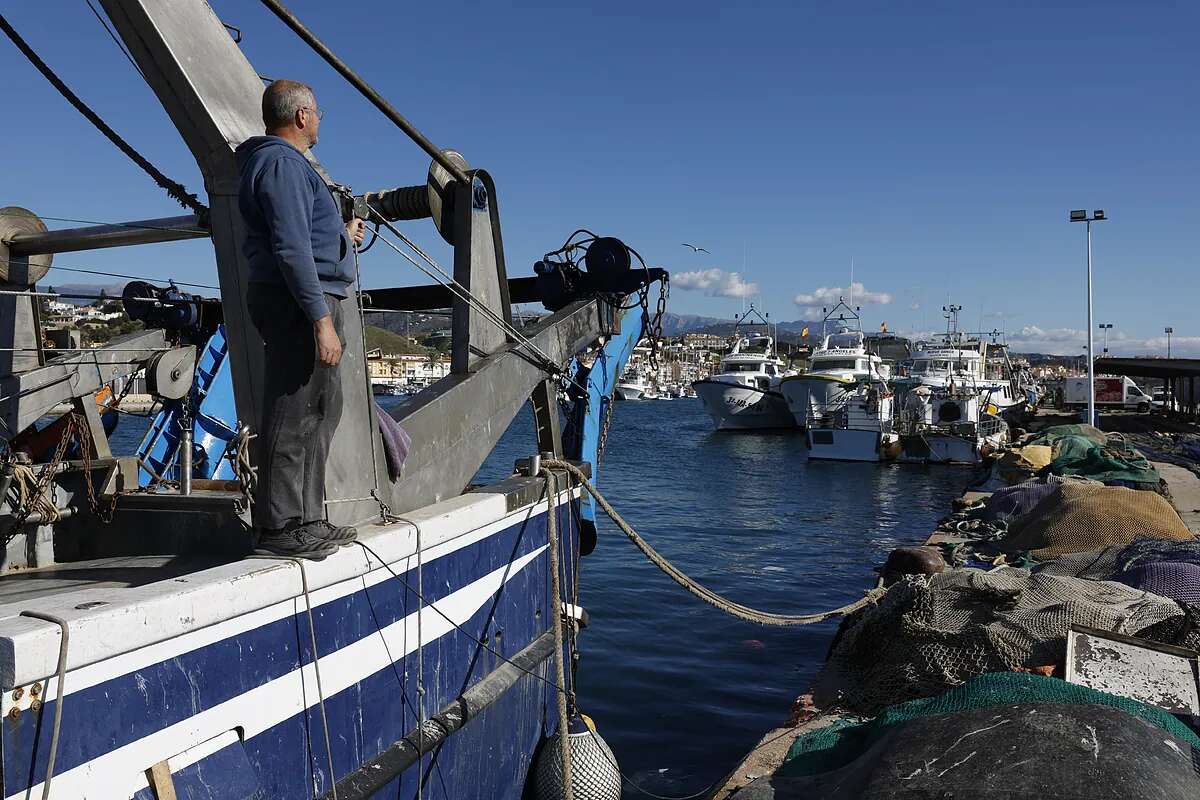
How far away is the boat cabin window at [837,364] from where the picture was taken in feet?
163

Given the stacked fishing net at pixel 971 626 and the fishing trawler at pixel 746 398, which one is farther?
the fishing trawler at pixel 746 398

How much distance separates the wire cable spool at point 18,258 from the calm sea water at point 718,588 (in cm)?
580

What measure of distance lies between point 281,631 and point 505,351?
2859 mm

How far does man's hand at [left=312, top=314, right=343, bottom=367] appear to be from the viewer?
3293mm

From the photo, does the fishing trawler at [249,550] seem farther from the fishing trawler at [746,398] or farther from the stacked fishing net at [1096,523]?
the fishing trawler at [746,398]

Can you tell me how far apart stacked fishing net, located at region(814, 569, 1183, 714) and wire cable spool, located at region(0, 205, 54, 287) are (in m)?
6.35

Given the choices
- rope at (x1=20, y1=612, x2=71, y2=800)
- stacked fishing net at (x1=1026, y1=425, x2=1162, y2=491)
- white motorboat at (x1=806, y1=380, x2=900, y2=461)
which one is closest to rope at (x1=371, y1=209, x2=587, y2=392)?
rope at (x1=20, y1=612, x2=71, y2=800)

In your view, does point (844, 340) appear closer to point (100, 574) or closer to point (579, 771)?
point (579, 771)

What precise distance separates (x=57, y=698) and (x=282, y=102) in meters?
2.17

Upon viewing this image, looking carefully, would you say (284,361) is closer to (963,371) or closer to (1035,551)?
(1035,551)

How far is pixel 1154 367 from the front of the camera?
59.5m

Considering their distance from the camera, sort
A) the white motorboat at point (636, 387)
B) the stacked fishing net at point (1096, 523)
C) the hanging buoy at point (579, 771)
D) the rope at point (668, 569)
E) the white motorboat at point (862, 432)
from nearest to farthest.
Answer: the hanging buoy at point (579, 771), the rope at point (668, 569), the stacked fishing net at point (1096, 523), the white motorboat at point (862, 432), the white motorboat at point (636, 387)

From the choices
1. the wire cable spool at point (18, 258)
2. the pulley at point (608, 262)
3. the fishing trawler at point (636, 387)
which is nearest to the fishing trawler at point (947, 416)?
the pulley at point (608, 262)

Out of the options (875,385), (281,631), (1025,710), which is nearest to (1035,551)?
(1025,710)
